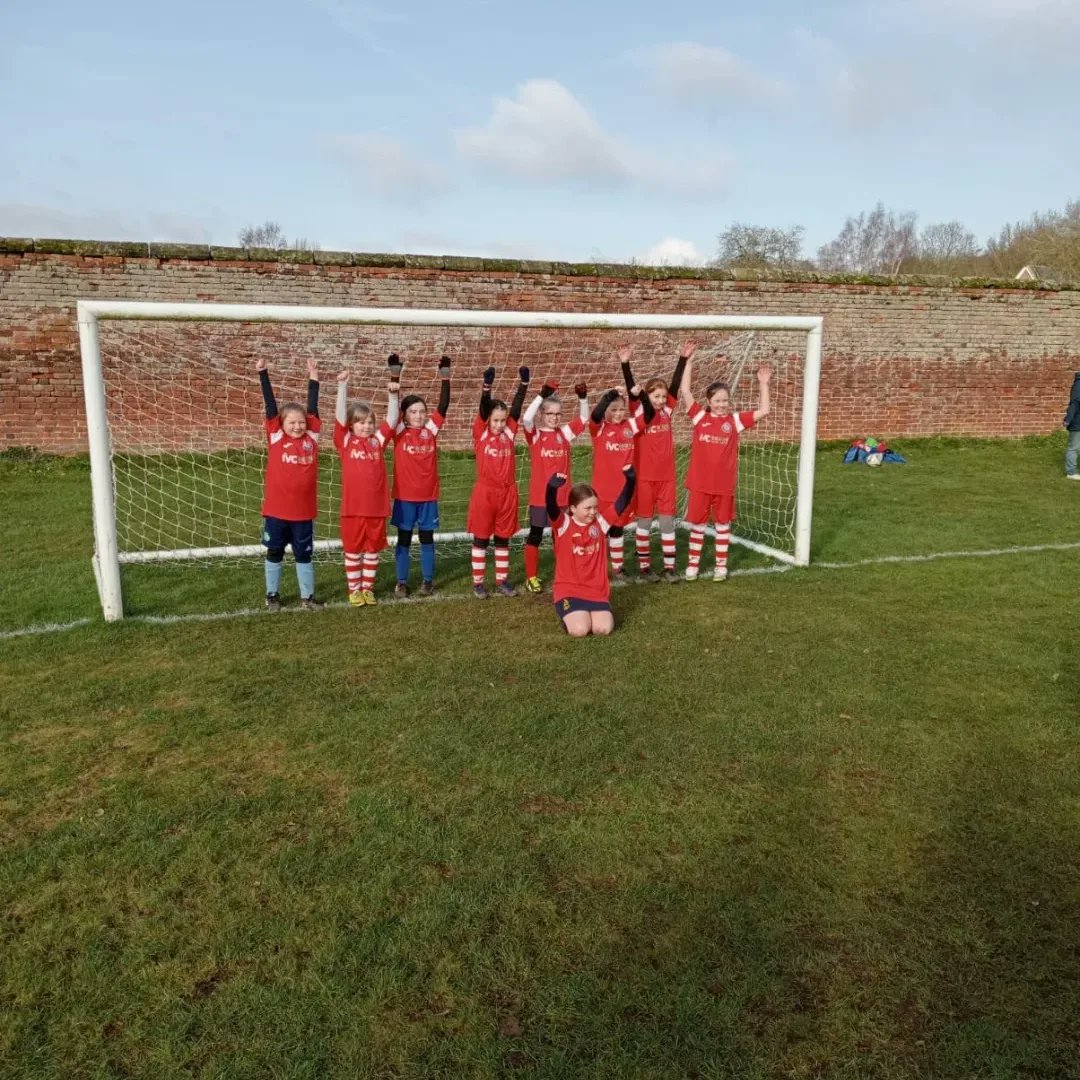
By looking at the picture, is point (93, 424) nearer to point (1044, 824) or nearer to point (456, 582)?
point (456, 582)

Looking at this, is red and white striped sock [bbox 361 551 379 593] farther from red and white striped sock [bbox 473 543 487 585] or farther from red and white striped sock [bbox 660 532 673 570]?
red and white striped sock [bbox 660 532 673 570]

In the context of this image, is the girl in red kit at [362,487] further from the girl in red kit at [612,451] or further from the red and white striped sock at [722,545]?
A: the red and white striped sock at [722,545]

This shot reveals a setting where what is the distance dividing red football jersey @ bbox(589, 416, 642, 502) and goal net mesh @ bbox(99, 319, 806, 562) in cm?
280

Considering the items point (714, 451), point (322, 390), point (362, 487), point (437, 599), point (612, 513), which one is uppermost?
point (322, 390)

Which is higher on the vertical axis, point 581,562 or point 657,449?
point 657,449

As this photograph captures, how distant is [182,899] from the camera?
318cm

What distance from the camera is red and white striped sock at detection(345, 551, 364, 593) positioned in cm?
689

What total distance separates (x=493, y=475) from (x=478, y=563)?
0.70m

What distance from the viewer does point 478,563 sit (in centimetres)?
718

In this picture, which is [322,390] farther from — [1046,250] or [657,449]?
[1046,250]

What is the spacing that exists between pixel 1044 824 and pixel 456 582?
486 cm

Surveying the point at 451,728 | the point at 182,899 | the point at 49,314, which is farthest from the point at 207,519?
the point at 182,899

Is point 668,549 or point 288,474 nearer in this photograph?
point 288,474

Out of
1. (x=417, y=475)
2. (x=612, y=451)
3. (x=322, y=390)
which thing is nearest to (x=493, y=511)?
(x=417, y=475)
